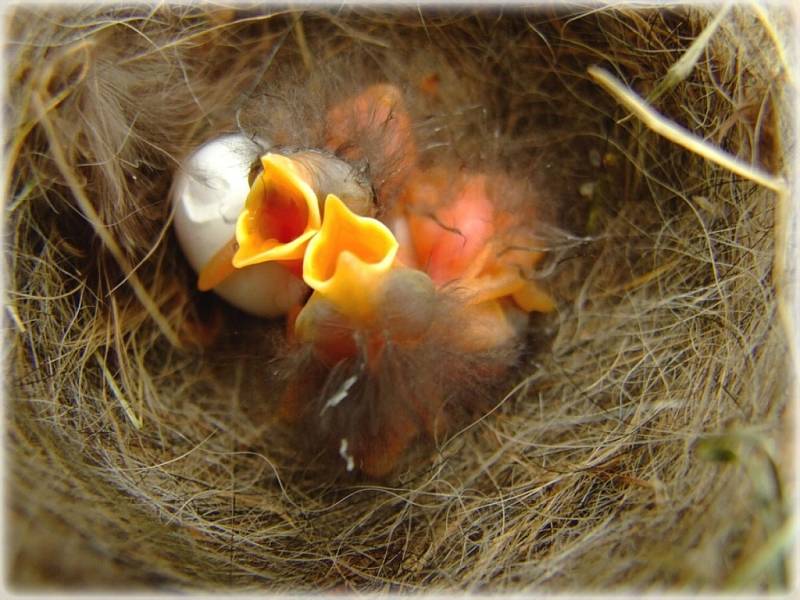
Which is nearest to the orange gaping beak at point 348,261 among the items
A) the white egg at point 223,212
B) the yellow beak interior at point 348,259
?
the yellow beak interior at point 348,259

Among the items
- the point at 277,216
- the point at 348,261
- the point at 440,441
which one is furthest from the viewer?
the point at 440,441

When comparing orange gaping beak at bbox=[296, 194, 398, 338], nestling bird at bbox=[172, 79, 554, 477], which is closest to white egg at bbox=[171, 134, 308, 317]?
nestling bird at bbox=[172, 79, 554, 477]

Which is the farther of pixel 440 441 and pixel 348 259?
pixel 440 441

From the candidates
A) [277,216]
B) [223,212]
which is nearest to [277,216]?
[277,216]

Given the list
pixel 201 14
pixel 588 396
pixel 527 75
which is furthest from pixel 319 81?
→ pixel 588 396

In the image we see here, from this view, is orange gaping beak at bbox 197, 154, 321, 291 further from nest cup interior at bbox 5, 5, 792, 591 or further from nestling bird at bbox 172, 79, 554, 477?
nest cup interior at bbox 5, 5, 792, 591

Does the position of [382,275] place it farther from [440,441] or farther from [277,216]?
[440,441]

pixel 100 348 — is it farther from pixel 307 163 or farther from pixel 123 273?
pixel 307 163
